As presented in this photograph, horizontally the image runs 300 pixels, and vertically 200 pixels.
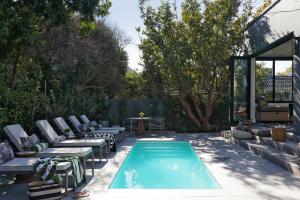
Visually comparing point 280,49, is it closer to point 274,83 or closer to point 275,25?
point 275,25

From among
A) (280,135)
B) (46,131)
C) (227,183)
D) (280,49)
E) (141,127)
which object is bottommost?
(227,183)

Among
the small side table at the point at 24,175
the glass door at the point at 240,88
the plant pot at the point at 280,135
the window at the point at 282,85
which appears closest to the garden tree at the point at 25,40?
the small side table at the point at 24,175

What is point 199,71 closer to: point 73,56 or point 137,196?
point 73,56

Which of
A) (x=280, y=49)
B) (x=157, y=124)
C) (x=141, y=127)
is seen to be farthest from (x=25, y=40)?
(x=157, y=124)

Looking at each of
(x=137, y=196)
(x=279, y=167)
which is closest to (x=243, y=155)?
(x=279, y=167)

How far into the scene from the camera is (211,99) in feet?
55.3

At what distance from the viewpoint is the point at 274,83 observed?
1691 cm

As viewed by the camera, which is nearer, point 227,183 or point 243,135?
point 227,183

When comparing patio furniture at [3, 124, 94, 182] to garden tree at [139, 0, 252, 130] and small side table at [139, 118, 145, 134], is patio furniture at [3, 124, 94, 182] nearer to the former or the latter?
small side table at [139, 118, 145, 134]

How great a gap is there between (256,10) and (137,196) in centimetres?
1254

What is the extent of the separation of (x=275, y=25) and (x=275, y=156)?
4729 mm

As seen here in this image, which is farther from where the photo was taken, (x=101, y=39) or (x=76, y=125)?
(x=101, y=39)

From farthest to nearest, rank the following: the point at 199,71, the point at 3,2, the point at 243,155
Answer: the point at 199,71, the point at 243,155, the point at 3,2

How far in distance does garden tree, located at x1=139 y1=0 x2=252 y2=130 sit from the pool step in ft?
15.2
